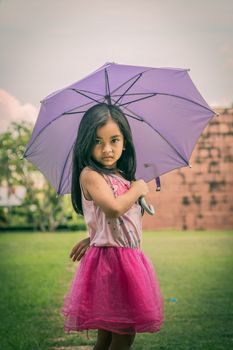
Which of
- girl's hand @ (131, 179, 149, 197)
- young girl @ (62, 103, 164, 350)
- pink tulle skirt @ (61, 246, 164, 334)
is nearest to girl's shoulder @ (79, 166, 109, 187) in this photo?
young girl @ (62, 103, 164, 350)

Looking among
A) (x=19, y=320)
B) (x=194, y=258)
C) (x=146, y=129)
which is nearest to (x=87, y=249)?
(x=146, y=129)

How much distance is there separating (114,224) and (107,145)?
0.29 metres

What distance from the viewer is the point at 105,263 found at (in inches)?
88.8

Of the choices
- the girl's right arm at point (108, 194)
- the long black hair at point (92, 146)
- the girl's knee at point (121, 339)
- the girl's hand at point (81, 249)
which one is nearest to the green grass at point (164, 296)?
the girl's hand at point (81, 249)

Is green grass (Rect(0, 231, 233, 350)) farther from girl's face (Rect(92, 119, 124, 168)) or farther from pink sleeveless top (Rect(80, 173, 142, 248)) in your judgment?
girl's face (Rect(92, 119, 124, 168))

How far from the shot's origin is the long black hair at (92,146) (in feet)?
7.66

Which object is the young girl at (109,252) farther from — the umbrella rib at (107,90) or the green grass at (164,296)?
the green grass at (164,296)

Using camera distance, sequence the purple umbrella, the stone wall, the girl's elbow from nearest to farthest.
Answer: the girl's elbow
the purple umbrella
the stone wall

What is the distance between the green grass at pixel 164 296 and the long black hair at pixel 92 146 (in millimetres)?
1339

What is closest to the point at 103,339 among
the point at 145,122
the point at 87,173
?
the point at 87,173

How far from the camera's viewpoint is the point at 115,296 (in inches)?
87.8

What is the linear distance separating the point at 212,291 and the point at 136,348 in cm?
200

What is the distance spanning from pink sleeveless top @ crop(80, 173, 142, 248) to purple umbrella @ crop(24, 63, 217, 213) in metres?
0.41

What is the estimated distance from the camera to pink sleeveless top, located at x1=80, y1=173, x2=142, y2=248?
227cm
